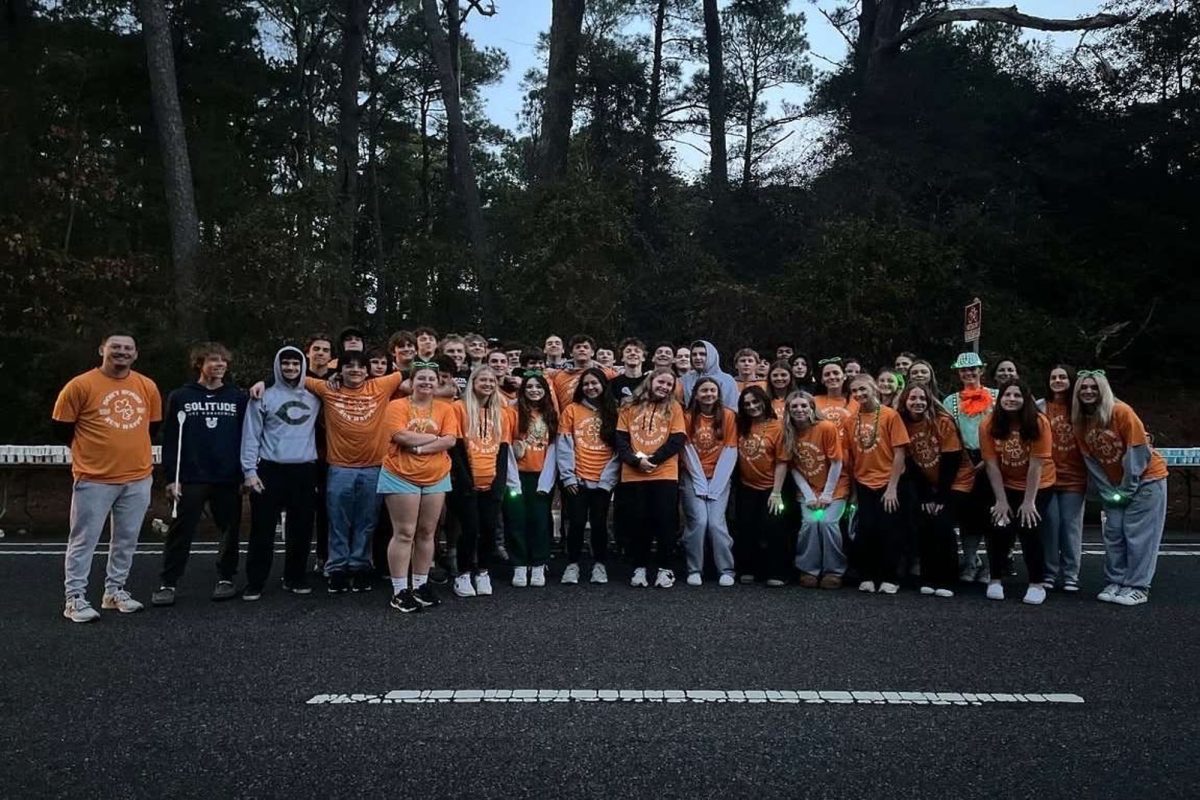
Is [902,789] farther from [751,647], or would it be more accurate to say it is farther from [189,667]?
[189,667]

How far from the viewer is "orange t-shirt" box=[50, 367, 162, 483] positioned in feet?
20.9

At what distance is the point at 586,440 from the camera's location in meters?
7.73

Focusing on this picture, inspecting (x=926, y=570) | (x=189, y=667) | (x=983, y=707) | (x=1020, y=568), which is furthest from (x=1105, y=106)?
(x=189, y=667)

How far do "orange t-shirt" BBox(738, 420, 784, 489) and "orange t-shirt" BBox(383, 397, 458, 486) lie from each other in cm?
246

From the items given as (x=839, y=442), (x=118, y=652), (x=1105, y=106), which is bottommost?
(x=118, y=652)

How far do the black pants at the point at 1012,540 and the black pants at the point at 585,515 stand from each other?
302 centimetres

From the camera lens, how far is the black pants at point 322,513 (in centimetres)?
747

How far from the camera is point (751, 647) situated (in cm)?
571

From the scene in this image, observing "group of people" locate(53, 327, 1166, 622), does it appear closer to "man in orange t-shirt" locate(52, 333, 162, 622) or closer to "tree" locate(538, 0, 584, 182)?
"man in orange t-shirt" locate(52, 333, 162, 622)

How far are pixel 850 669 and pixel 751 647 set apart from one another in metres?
0.65

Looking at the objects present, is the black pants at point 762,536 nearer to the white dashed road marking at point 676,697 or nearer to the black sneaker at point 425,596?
the black sneaker at point 425,596

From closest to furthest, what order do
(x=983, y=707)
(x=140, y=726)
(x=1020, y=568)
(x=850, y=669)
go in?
(x=140, y=726), (x=983, y=707), (x=850, y=669), (x=1020, y=568)

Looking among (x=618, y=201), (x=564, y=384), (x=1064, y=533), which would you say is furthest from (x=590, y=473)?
(x=618, y=201)

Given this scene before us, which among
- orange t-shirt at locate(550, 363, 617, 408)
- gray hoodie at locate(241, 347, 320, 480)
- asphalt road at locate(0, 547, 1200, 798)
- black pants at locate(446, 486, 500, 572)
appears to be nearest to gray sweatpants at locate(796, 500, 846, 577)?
asphalt road at locate(0, 547, 1200, 798)
